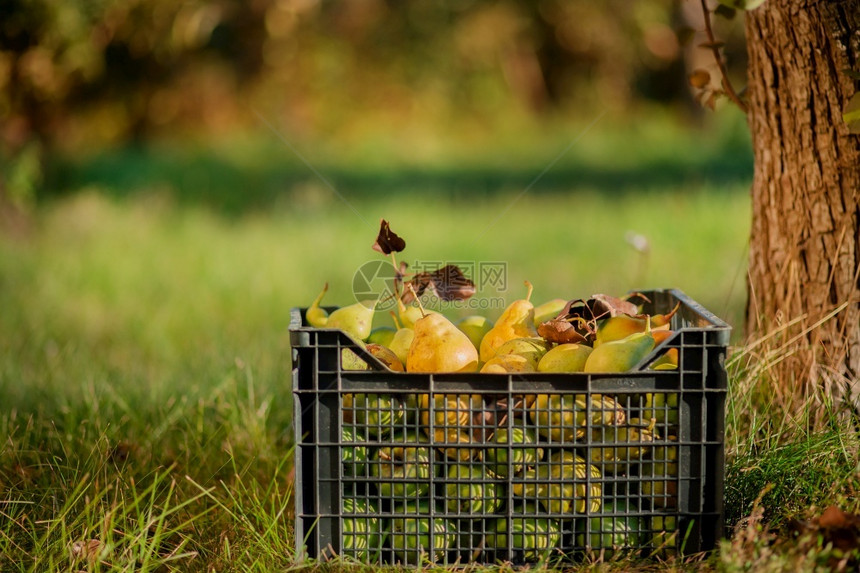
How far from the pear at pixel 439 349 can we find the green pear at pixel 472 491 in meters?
0.22

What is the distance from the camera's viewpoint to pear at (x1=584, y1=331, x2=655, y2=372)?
1.90m

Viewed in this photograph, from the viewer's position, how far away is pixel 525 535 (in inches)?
76.4

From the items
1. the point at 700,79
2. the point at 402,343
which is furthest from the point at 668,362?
the point at 700,79

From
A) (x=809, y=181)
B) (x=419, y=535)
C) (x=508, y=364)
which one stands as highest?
(x=809, y=181)

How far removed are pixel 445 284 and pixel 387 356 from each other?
0.28 m

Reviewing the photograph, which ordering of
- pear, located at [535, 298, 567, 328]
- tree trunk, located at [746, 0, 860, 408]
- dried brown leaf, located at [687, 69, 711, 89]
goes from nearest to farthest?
pear, located at [535, 298, 567, 328] → tree trunk, located at [746, 0, 860, 408] → dried brown leaf, located at [687, 69, 711, 89]

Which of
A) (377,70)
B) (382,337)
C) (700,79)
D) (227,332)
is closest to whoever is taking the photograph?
(382,337)

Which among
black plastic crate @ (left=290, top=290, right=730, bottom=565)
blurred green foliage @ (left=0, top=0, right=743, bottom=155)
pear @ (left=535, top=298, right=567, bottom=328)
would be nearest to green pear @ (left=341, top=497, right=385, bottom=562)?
black plastic crate @ (left=290, top=290, right=730, bottom=565)

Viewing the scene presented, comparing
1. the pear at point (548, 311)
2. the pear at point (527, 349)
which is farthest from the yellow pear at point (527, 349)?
the pear at point (548, 311)

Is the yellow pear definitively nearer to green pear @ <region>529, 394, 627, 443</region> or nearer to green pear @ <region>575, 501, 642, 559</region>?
green pear @ <region>529, 394, 627, 443</region>

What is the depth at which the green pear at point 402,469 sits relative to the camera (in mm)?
1908

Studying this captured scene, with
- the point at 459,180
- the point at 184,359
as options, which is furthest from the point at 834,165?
the point at 459,180

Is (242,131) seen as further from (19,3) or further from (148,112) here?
(19,3)

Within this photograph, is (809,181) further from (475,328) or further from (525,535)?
(525,535)
